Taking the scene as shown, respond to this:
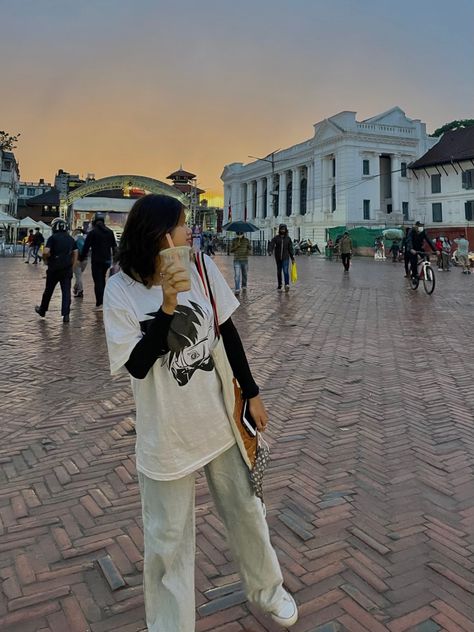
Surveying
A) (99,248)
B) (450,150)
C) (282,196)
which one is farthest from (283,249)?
(282,196)

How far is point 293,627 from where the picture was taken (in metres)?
1.89

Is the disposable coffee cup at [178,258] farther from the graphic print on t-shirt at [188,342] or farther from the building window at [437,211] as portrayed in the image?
the building window at [437,211]

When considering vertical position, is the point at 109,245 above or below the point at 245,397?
above

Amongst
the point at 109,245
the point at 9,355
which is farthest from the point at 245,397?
the point at 109,245

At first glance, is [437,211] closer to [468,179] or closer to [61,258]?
[468,179]

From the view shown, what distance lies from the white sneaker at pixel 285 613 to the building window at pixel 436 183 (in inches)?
2227

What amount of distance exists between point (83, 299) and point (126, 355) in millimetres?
11015

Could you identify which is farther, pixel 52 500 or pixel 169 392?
pixel 52 500

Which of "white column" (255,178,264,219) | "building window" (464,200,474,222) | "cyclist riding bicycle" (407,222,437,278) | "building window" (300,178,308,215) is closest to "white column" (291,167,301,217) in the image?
"building window" (300,178,308,215)

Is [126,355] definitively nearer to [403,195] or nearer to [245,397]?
[245,397]

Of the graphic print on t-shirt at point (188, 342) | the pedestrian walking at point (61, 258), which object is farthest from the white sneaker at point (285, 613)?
the pedestrian walking at point (61, 258)

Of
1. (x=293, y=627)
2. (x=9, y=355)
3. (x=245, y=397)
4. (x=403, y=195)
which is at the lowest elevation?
(x=293, y=627)

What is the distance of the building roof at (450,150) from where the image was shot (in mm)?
48906

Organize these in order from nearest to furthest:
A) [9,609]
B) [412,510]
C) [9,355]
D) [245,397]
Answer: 1. [245,397]
2. [9,609]
3. [412,510]
4. [9,355]
